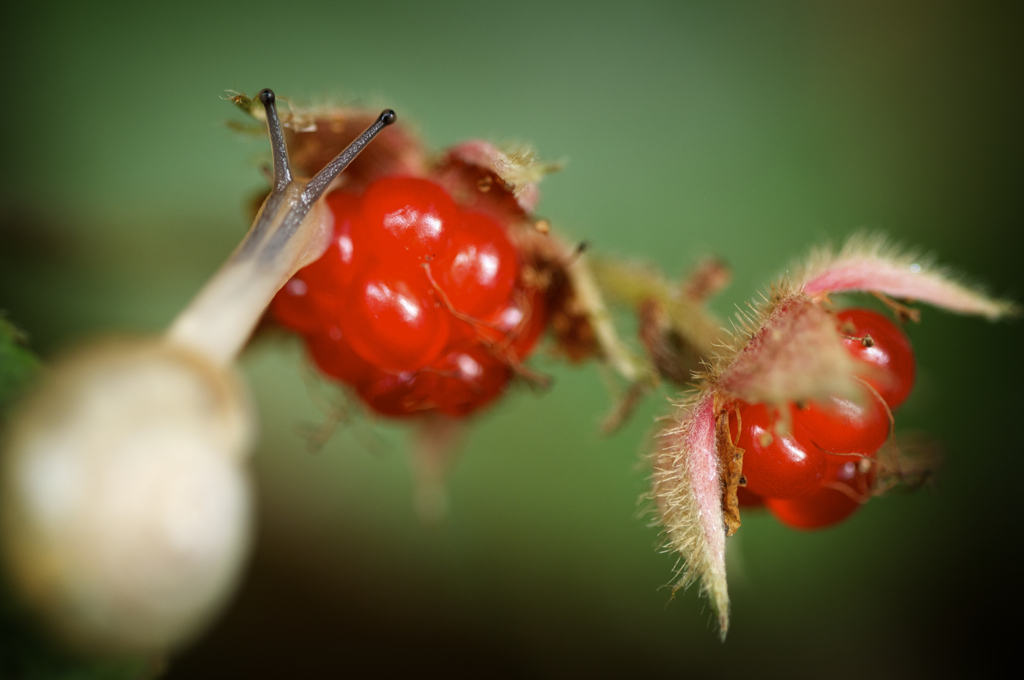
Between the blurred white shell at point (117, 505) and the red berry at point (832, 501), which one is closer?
the blurred white shell at point (117, 505)

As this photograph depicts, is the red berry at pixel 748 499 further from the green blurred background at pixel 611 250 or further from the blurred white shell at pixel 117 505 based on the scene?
the green blurred background at pixel 611 250

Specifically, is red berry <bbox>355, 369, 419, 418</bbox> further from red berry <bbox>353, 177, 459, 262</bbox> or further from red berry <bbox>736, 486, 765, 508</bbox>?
red berry <bbox>736, 486, 765, 508</bbox>

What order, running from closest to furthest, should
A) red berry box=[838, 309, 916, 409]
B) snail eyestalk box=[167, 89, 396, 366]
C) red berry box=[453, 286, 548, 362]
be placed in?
snail eyestalk box=[167, 89, 396, 366] < red berry box=[838, 309, 916, 409] < red berry box=[453, 286, 548, 362]

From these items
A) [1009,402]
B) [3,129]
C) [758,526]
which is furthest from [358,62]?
[1009,402]

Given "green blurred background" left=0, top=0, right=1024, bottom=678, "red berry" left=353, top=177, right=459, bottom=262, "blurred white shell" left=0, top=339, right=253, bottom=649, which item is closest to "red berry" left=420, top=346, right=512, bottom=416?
"red berry" left=353, top=177, right=459, bottom=262

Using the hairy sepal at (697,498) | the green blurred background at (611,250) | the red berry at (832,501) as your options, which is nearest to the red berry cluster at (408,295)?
the hairy sepal at (697,498)

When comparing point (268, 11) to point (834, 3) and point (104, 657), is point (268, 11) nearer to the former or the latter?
point (834, 3)
